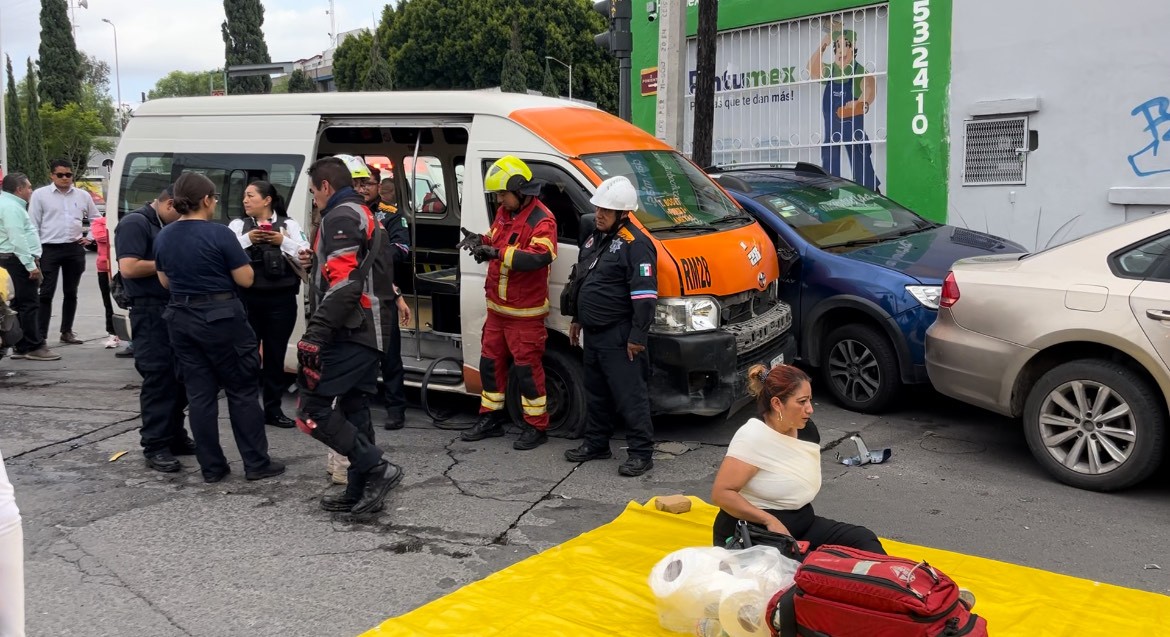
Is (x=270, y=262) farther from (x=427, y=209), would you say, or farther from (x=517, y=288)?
(x=427, y=209)

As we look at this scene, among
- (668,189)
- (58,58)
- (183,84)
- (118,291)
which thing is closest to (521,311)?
(668,189)

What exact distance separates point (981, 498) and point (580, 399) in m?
2.47

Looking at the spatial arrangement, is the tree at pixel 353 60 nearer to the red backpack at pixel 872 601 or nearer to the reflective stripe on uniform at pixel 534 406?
the reflective stripe on uniform at pixel 534 406

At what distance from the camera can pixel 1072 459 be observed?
568cm

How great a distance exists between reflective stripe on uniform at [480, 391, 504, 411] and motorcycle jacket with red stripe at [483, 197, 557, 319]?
56 centimetres

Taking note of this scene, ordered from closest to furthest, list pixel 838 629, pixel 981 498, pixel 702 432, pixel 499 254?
pixel 838 629 < pixel 981 498 < pixel 499 254 < pixel 702 432

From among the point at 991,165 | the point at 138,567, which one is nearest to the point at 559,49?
the point at 991,165

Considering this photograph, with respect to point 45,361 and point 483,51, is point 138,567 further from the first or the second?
point 483,51

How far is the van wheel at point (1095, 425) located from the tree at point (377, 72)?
42.7m

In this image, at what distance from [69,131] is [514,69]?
20.7m

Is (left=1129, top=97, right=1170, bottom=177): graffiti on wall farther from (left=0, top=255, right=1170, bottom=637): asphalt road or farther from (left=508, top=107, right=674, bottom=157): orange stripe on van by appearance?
(left=508, top=107, right=674, bottom=157): orange stripe on van

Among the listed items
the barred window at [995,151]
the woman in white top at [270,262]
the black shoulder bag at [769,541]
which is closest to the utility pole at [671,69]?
the barred window at [995,151]

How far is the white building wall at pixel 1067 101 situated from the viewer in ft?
32.9

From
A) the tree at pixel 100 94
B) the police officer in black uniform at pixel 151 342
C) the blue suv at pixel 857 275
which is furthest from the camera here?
the tree at pixel 100 94
